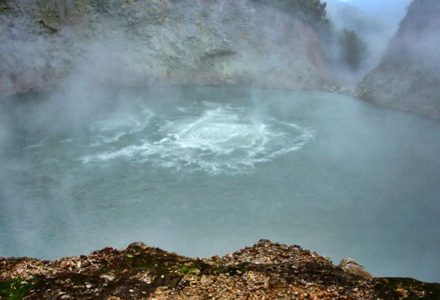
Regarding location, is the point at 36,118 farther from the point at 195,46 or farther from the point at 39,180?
the point at 195,46

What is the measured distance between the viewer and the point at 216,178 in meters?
28.9

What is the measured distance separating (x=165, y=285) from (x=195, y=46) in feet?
138

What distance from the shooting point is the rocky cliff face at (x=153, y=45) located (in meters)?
43.9

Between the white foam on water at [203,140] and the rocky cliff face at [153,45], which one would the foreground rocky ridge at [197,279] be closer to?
the white foam on water at [203,140]

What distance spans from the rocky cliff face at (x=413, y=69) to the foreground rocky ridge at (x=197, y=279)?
34.1m

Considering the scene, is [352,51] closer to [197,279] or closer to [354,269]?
[354,269]

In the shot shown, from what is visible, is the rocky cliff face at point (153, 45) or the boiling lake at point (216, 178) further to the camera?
the rocky cliff face at point (153, 45)

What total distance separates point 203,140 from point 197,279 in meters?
23.8

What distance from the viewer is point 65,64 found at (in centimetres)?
4553

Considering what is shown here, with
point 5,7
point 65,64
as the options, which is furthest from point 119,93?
point 5,7

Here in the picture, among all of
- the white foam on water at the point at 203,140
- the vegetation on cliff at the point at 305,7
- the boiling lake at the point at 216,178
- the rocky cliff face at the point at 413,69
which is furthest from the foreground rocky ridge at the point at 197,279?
the vegetation on cliff at the point at 305,7

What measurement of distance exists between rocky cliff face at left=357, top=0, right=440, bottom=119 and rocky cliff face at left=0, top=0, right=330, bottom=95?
6.86m

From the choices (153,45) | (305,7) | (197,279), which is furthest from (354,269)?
(305,7)

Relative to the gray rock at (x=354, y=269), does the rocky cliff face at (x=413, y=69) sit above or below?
above
